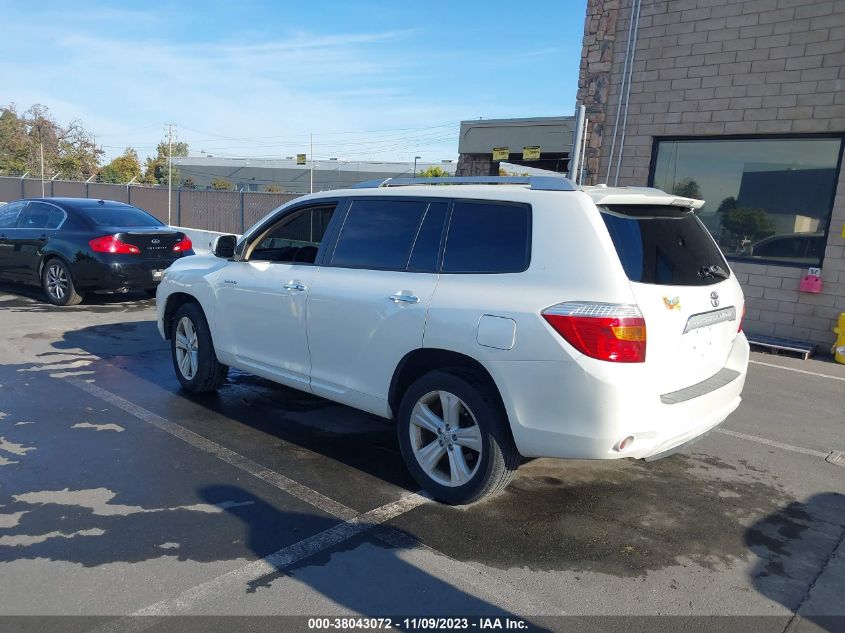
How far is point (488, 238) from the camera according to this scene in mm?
3846

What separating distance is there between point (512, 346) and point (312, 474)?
1.68m

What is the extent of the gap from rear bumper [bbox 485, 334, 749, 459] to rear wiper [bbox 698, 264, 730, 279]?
75 cm

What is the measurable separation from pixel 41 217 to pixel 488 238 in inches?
360

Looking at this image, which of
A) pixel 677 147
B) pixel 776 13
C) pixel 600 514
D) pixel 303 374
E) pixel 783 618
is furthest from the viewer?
pixel 677 147

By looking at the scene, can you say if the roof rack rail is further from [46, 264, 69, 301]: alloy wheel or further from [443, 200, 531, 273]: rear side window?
[46, 264, 69, 301]: alloy wheel

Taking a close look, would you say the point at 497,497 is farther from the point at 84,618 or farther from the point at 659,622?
the point at 84,618

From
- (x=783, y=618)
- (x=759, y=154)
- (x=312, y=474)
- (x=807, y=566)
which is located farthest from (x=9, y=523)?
(x=759, y=154)

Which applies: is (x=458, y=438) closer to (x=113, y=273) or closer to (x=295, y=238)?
(x=295, y=238)

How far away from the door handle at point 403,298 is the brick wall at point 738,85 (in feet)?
24.2

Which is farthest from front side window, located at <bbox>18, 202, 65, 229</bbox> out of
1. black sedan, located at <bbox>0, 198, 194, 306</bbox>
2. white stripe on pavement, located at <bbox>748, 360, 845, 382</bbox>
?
white stripe on pavement, located at <bbox>748, 360, 845, 382</bbox>

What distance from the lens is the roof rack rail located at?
371cm

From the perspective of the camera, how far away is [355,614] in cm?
286

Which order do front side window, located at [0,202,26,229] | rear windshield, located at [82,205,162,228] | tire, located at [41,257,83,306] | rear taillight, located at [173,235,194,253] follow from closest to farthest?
tire, located at [41,257,83,306] → rear windshield, located at [82,205,162,228] → rear taillight, located at [173,235,194,253] → front side window, located at [0,202,26,229]

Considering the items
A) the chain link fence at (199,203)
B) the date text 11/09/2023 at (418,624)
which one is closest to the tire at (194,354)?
the date text 11/09/2023 at (418,624)
